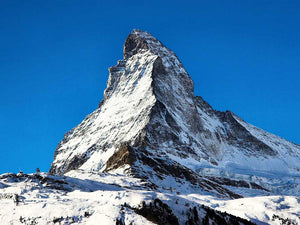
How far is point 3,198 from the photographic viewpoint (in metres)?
39.2

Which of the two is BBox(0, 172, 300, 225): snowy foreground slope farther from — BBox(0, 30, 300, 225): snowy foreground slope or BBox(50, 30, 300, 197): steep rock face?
BBox(50, 30, 300, 197): steep rock face

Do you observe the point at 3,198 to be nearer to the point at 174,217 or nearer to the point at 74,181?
the point at 74,181

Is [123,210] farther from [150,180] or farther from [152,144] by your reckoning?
[152,144]

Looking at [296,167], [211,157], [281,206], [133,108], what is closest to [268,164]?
[296,167]

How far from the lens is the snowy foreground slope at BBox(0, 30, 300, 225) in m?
31.1

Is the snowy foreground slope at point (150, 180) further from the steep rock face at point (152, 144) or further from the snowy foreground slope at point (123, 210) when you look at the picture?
the steep rock face at point (152, 144)

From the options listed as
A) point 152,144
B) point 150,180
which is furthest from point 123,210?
point 152,144

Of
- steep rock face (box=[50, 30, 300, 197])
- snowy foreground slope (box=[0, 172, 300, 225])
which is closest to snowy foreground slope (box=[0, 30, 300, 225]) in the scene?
snowy foreground slope (box=[0, 172, 300, 225])

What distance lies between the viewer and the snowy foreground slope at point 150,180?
31.1 meters

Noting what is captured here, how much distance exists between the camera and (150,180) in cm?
8575

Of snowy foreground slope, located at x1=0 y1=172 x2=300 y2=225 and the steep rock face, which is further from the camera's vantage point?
the steep rock face

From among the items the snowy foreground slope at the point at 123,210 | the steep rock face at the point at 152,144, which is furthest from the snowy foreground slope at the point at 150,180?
the steep rock face at the point at 152,144

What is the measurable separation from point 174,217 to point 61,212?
31.6 feet

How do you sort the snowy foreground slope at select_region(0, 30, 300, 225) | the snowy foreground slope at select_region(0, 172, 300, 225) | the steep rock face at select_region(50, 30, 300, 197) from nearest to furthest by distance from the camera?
the snowy foreground slope at select_region(0, 172, 300, 225) → the snowy foreground slope at select_region(0, 30, 300, 225) → the steep rock face at select_region(50, 30, 300, 197)
